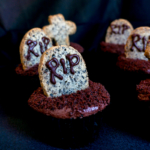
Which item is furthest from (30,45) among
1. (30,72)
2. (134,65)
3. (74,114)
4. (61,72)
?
(134,65)

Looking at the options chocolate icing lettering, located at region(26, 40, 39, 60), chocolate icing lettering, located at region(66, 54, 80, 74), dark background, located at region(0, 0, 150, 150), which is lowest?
dark background, located at region(0, 0, 150, 150)

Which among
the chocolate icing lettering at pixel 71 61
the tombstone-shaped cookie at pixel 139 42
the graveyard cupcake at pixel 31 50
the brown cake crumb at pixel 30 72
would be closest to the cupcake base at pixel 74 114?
the chocolate icing lettering at pixel 71 61

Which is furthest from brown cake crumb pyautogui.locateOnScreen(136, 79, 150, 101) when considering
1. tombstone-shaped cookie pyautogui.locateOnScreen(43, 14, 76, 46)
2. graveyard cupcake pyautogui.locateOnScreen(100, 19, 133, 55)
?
tombstone-shaped cookie pyautogui.locateOnScreen(43, 14, 76, 46)

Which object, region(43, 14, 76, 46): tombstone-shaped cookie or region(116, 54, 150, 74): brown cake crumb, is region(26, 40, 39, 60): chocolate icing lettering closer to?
region(43, 14, 76, 46): tombstone-shaped cookie

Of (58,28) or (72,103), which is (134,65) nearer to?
(72,103)

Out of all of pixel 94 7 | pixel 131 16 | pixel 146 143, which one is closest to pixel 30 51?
pixel 146 143

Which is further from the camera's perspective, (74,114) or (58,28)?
(58,28)

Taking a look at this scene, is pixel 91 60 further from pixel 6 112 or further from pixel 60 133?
pixel 60 133
